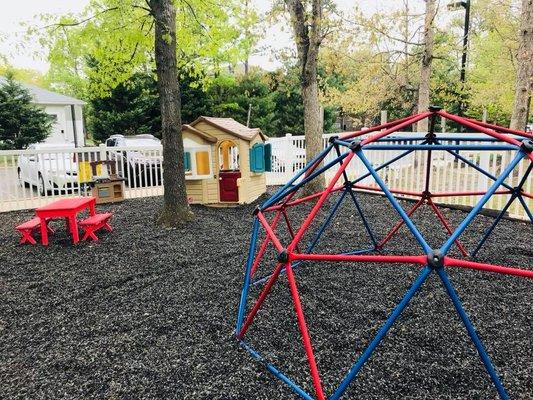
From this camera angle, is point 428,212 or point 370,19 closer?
point 428,212

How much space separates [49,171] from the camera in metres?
9.92

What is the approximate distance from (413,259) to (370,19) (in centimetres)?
1048

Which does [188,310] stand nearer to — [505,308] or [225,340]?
[225,340]

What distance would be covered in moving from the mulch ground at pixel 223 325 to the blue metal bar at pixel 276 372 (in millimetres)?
43

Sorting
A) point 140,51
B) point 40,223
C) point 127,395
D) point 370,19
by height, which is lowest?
point 127,395

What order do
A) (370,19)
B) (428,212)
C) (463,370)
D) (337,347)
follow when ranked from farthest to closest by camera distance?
(370,19) < (428,212) < (337,347) < (463,370)

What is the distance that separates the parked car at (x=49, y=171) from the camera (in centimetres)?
923

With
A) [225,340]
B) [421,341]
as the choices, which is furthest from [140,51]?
[421,341]

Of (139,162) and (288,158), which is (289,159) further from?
(139,162)

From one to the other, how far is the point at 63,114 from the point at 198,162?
2899 centimetres

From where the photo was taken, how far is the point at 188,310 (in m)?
3.74

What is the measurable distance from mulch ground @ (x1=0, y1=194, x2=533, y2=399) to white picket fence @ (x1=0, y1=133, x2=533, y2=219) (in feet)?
7.36

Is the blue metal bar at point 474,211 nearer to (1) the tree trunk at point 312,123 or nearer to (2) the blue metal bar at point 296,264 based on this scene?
(2) the blue metal bar at point 296,264

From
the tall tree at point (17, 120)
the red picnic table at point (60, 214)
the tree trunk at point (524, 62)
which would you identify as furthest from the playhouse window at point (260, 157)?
the tall tree at point (17, 120)
